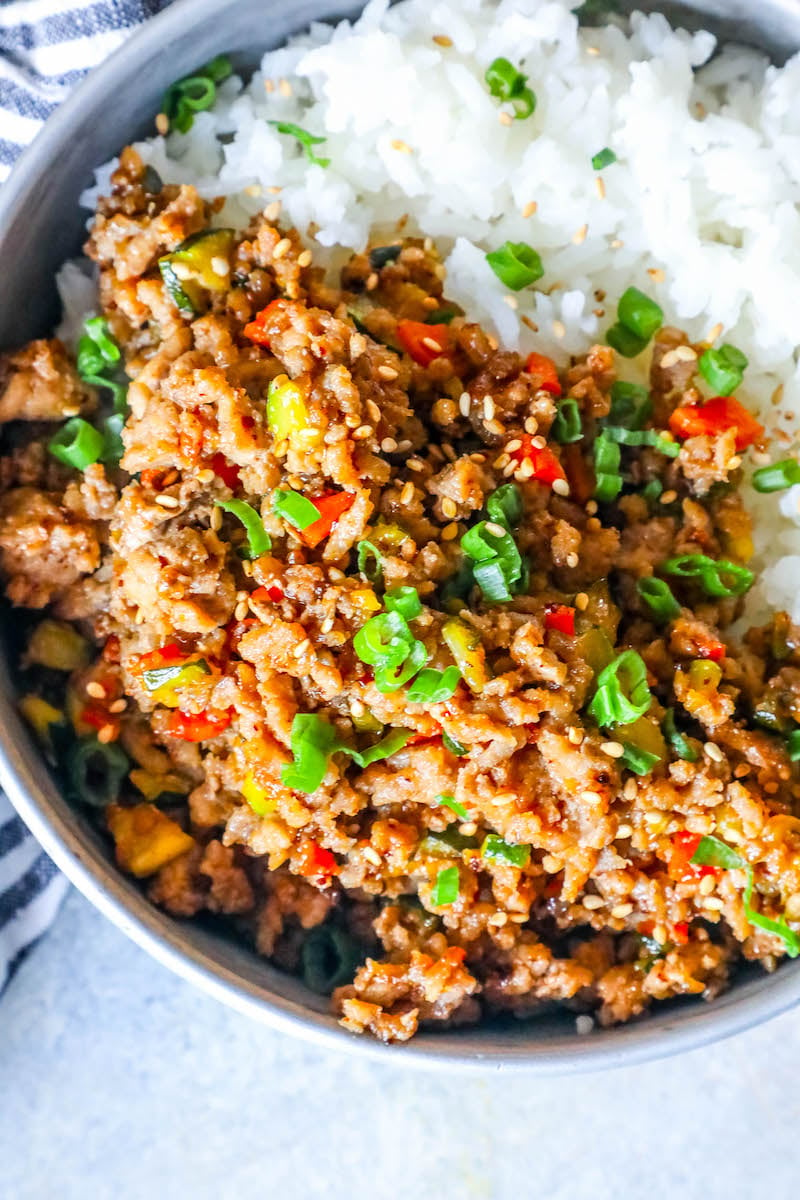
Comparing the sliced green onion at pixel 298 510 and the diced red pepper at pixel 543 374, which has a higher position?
the diced red pepper at pixel 543 374

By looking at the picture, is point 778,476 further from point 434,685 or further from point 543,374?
point 434,685

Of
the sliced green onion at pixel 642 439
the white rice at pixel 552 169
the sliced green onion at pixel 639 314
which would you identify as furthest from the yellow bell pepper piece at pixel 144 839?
the sliced green onion at pixel 639 314

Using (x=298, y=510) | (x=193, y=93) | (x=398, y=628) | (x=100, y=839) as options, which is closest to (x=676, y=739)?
(x=398, y=628)

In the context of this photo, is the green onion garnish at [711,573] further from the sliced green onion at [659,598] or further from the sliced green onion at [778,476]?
the sliced green onion at [778,476]

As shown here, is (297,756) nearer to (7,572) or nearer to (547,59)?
(7,572)

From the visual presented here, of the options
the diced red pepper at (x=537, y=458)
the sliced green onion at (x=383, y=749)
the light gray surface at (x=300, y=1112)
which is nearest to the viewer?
the sliced green onion at (x=383, y=749)

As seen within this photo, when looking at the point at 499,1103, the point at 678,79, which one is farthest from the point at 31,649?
the point at 678,79

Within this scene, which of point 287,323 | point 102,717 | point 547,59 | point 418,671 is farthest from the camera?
point 547,59
